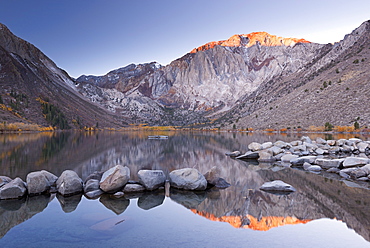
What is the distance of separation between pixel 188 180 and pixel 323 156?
18410 millimetres

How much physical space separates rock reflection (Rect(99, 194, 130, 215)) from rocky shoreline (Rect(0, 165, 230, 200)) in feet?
1.54

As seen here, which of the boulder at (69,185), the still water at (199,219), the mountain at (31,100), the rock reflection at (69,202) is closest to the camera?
the still water at (199,219)

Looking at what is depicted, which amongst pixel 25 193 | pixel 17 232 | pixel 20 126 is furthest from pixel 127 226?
pixel 20 126

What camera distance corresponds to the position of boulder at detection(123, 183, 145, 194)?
14208 millimetres

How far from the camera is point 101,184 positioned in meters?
14.0

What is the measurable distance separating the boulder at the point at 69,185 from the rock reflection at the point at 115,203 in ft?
5.45

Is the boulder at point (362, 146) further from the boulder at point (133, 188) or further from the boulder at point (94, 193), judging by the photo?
the boulder at point (94, 193)

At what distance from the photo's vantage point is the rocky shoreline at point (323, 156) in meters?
18.7

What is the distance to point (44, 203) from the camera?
12.1 meters

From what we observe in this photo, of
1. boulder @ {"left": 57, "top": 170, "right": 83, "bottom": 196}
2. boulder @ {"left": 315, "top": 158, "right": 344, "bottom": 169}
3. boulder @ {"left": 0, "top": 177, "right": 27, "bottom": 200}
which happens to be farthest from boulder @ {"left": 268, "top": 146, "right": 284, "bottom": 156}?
boulder @ {"left": 0, "top": 177, "right": 27, "bottom": 200}

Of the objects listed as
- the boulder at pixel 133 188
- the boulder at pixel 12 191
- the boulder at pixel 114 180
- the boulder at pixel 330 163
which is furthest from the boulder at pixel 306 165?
the boulder at pixel 12 191

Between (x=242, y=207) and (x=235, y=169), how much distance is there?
10326 millimetres

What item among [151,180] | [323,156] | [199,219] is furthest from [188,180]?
[323,156]

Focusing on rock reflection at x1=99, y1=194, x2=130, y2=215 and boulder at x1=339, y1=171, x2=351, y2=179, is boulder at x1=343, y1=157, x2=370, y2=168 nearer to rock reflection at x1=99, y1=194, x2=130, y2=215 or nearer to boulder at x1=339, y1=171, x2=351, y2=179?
boulder at x1=339, y1=171, x2=351, y2=179
